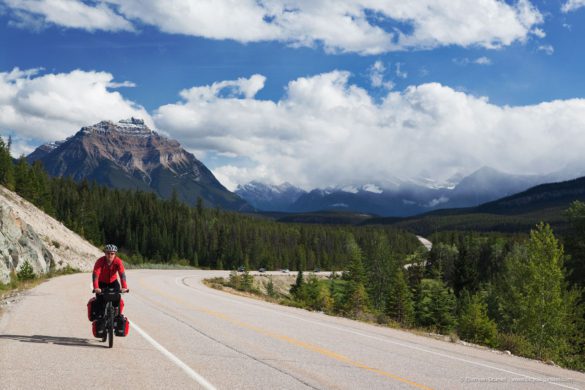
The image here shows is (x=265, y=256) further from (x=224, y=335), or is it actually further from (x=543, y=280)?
(x=224, y=335)

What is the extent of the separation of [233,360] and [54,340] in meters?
4.30

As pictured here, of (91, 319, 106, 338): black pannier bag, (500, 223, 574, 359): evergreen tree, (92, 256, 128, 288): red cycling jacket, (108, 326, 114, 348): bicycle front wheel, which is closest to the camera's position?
(108, 326, 114, 348): bicycle front wheel

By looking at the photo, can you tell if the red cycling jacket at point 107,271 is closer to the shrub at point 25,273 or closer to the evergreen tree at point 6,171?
the shrub at point 25,273

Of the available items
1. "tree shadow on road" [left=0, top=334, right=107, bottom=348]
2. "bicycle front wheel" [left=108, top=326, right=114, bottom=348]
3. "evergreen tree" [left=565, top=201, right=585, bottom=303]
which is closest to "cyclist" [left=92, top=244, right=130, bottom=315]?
"bicycle front wheel" [left=108, top=326, right=114, bottom=348]

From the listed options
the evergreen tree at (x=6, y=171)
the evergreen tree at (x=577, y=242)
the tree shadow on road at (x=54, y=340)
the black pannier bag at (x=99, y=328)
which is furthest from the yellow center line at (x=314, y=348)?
the evergreen tree at (x=6, y=171)

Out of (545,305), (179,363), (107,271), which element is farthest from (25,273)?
(545,305)

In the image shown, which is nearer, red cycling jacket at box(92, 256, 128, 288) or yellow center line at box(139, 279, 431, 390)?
yellow center line at box(139, 279, 431, 390)

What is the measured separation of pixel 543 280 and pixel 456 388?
30.6 metres

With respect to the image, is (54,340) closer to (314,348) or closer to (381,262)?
(314,348)

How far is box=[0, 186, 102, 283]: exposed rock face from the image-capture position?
31.6 metres

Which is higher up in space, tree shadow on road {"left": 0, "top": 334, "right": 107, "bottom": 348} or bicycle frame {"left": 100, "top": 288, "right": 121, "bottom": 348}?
bicycle frame {"left": 100, "top": 288, "right": 121, "bottom": 348}

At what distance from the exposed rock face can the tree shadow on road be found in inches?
711

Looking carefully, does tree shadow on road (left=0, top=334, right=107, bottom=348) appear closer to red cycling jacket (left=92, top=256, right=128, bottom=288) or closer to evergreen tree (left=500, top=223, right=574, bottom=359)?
red cycling jacket (left=92, top=256, right=128, bottom=288)

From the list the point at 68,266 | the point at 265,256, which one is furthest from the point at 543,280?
the point at 265,256
